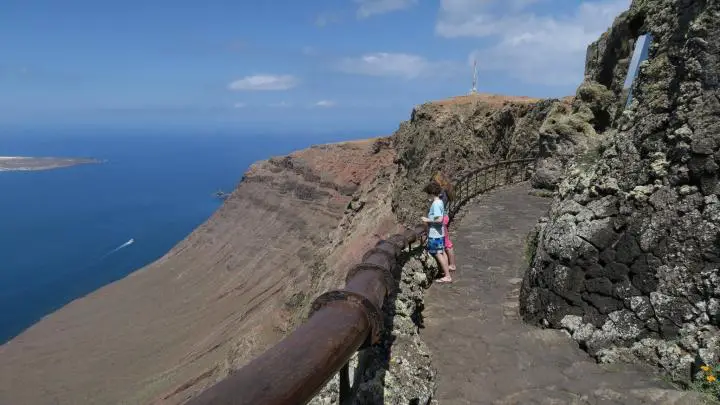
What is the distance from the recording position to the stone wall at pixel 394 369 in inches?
173

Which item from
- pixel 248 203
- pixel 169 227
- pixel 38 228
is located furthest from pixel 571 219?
pixel 38 228

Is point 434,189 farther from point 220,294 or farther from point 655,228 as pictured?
point 220,294

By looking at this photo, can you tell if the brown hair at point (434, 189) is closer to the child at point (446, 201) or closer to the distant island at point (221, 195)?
the child at point (446, 201)

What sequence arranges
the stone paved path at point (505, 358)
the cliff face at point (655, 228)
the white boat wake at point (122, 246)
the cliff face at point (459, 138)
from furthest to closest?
the white boat wake at point (122, 246)
the cliff face at point (459, 138)
the cliff face at point (655, 228)
the stone paved path at point (505, 358)

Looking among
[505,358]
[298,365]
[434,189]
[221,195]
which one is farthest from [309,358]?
[221,195]

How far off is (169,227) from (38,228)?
3338 centimetres

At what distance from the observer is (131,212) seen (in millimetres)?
138250

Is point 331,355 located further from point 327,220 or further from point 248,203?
point 248,203

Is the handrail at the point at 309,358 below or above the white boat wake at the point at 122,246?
above

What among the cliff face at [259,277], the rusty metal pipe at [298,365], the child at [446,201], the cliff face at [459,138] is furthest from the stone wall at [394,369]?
the cliff face at [459,138]

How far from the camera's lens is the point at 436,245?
843 centimetres

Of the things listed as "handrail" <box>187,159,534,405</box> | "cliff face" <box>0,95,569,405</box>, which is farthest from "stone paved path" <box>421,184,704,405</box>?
"handrail" <box>187,159,534,405</box>

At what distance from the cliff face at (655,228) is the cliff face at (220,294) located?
22.7m

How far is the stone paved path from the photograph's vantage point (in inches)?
188
